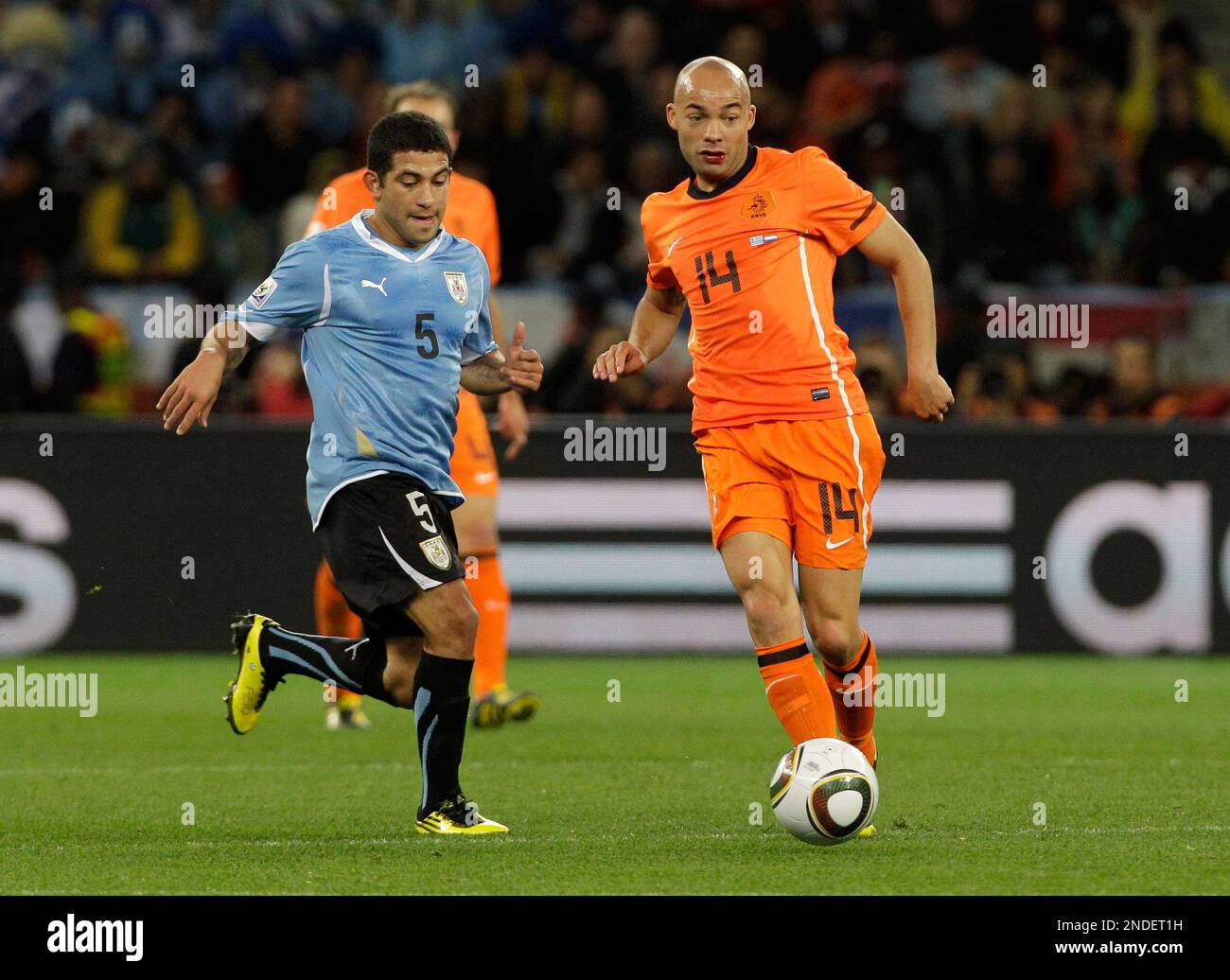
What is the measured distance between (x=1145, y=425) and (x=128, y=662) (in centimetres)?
588

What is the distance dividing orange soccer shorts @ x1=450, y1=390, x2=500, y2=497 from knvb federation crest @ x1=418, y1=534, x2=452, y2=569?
9.16 feet

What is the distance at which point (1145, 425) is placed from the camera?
40.3 ft

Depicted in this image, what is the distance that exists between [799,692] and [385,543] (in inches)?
49.6

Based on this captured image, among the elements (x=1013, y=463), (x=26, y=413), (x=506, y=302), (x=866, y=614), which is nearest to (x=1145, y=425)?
(x=1013, y=463)

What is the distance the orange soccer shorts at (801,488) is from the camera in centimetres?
633

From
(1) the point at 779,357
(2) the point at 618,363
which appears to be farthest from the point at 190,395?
(1) the point at 779,357

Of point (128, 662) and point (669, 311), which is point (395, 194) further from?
point (128, 662)

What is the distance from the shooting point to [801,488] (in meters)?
6.36

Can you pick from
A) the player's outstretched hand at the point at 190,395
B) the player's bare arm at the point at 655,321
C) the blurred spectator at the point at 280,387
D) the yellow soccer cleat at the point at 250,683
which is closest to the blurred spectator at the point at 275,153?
the blurred spectator at the point at 280,387

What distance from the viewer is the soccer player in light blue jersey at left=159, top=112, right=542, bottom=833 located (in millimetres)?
6230

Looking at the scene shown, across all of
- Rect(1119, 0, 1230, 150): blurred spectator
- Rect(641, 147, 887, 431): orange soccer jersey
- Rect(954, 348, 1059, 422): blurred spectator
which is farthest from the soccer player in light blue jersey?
Rect(1119, 0, 1230, 150): blurred spectator

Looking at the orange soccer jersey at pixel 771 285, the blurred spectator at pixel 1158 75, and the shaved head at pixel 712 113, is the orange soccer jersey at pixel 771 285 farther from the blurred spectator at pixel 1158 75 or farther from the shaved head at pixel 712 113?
the blurred spectator at pixel 1158 75

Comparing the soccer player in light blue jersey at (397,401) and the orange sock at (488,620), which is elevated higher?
the soccer player in light blue jersey at (397,401)

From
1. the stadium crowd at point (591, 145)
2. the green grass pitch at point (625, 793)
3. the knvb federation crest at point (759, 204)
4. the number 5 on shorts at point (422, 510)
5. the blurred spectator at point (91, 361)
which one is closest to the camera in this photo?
the green grass pitch at point (625, 793)
